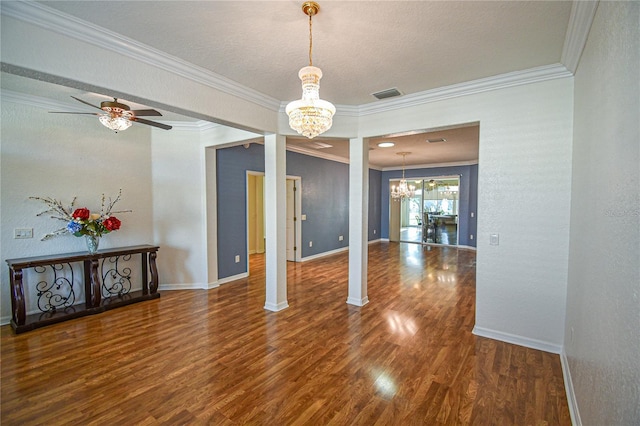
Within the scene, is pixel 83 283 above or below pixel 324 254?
above

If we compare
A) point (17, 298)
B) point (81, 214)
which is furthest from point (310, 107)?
point (17, 298)

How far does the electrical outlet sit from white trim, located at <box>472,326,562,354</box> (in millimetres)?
5383

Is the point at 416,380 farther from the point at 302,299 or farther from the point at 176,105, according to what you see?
the point at 176,105

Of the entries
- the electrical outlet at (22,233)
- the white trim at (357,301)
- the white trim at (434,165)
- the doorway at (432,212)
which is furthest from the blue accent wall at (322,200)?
the electrical outlet at (22,233)

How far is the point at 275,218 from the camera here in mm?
3832

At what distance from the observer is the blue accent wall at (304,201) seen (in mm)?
5168

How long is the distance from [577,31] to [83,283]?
5811 millimetres

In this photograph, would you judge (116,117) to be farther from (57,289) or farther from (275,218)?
(57,289)

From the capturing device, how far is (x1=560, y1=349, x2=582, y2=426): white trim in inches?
71.3

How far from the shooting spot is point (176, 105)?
8.66 ft

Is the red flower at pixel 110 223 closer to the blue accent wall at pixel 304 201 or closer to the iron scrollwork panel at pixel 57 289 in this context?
the iron scrollwork panel at pixel 57 289

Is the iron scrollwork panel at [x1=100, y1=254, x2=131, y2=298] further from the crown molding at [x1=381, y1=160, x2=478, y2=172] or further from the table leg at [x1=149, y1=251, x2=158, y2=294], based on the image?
the crown molding at [x1=381, y1=160, x2=478, y2=172]

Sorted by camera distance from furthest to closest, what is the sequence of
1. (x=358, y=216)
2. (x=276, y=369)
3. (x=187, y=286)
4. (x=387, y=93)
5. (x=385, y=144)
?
(x=385, y=144)
(x=187, y=286)
(x=358, y=216)
(x=387, y=93)
(x=276, y=369)

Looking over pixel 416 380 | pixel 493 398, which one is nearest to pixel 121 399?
pixel 416 380
